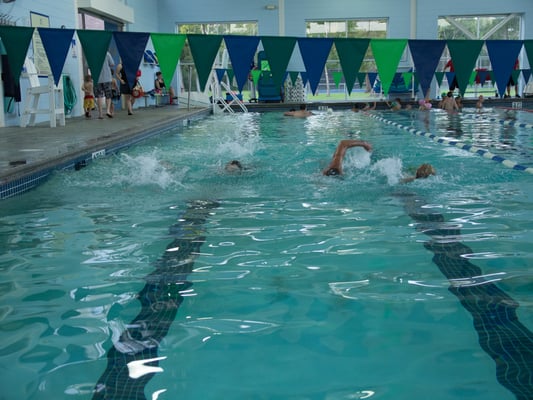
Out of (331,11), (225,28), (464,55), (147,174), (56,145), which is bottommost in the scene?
(147,174)

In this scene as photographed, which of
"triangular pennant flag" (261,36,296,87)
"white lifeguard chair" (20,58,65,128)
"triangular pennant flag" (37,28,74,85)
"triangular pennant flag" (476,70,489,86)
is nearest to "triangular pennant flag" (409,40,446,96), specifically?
"triangular pennant flag" (261,36,296,87)

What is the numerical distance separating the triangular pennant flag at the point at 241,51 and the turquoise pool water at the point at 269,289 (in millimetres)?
2370

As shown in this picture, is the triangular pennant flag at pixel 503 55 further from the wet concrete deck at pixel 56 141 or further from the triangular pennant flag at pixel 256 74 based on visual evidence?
the triangular pennant flag at pixel 256 74

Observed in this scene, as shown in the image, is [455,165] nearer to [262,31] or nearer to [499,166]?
[499,166]

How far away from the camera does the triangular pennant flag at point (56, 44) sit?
276 inches

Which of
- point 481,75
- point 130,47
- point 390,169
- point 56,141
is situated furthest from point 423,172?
point 481,75

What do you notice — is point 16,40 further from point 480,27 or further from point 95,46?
point 480,27

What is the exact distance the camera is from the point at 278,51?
762cm

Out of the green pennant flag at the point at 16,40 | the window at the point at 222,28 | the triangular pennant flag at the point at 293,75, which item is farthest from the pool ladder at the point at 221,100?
the green pennant flag at the point at 16,40

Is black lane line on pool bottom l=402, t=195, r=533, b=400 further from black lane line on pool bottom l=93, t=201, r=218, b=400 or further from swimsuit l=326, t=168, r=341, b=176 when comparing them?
swimsuit l=326, t=168, r=341, b=176

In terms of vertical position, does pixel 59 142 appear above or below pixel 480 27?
below

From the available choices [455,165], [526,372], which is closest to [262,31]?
[455,165]

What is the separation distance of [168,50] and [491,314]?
5932 millimetres

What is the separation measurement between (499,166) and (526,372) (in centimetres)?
487
